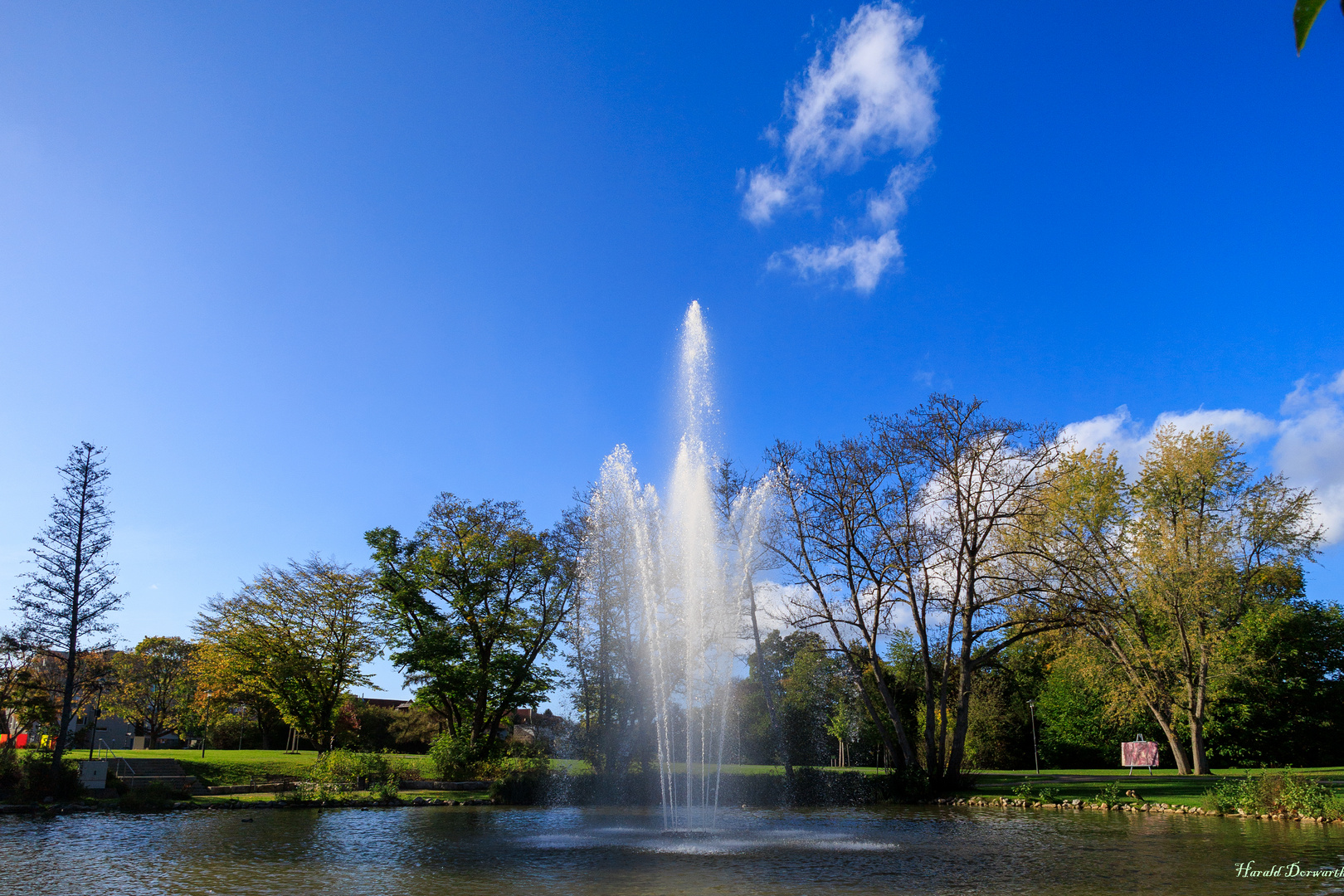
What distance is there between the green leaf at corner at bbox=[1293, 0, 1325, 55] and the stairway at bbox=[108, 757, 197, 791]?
34.3 meters

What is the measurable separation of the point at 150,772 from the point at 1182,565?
43.3 m

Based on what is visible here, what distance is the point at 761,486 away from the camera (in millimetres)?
28406

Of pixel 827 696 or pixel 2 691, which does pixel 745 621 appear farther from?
pixel 2 691

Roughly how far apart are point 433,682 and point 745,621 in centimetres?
1488

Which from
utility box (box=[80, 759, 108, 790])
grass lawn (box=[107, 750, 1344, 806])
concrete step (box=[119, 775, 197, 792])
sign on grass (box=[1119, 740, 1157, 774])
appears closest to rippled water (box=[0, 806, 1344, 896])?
grass lawn (box=[107, 750, 1344, 806])

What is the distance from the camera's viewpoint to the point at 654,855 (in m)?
15.6

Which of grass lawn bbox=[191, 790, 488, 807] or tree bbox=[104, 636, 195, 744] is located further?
tree bbox=[104, 636, 195, 744]

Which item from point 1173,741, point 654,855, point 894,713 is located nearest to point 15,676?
point 654,855

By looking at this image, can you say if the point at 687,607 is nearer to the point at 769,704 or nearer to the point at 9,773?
the point at 769,704

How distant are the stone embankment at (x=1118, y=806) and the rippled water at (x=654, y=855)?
893mm

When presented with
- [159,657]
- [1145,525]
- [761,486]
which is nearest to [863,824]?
[761,486]

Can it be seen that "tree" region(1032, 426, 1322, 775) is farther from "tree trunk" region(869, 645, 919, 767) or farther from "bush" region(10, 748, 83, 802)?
"bush" region(10, 748, 83, 802)

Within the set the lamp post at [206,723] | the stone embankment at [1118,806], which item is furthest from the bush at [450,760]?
the stone embankment at [1118,806]

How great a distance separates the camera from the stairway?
28.2 metres
